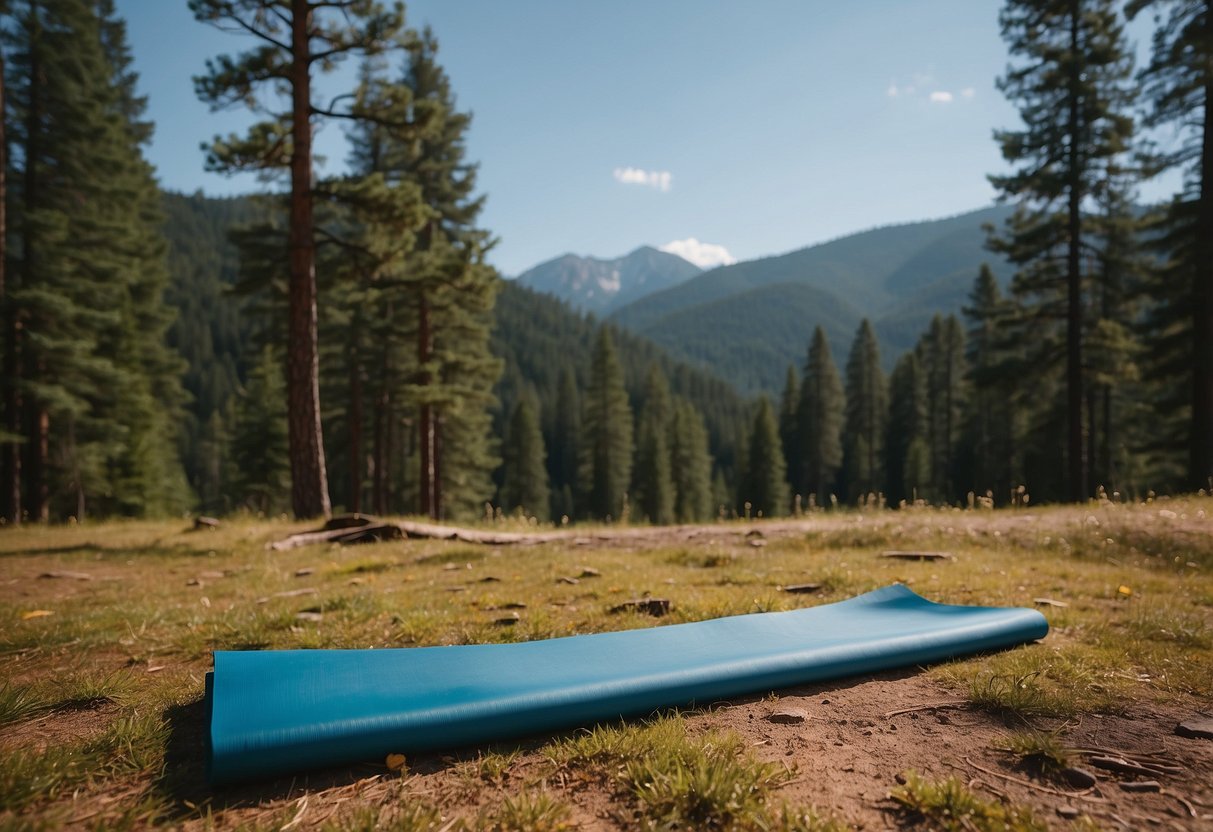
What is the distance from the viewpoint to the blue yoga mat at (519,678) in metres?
2.07

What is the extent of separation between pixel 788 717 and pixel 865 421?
6004 cm

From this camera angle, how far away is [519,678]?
8.39ft

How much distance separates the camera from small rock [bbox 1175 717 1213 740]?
7.62ft

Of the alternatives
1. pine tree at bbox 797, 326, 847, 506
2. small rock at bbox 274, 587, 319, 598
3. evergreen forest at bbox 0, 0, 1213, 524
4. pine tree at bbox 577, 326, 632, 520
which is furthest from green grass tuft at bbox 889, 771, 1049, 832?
pine tree at bbox 797, 326, 847, 506

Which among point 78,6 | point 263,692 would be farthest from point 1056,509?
point 78,6

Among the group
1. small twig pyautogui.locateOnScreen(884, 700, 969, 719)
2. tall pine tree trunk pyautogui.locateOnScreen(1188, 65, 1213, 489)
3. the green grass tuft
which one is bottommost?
small twig pyautogui.locateOnScreen(884, 700, 969, 719)

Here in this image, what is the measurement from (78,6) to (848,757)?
24231mm

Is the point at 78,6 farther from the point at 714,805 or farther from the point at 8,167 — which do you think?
the point at 714,805

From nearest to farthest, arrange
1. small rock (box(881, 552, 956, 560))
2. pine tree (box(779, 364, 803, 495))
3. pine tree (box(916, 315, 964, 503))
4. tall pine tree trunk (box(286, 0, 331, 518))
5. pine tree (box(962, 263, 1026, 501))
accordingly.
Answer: small rock (box(881, 552, 956, 560))
tall pine tree trunk (box(286, 0, 331, 518))
pine tree (box(962, 263, 1026, 501))
pine tree (box(916, 315, 964, 503))
pine tree (box(779, 364, 803, 495))

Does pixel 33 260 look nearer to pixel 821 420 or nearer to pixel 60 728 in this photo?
pixel 60 728

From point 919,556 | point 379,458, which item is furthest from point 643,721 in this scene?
point 379,458

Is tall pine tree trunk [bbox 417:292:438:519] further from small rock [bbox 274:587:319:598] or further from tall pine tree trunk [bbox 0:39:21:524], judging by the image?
small rock [bbox 274:587:319:598]

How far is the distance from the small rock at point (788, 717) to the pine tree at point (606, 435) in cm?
4463

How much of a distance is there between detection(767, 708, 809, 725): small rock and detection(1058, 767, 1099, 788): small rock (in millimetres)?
884
